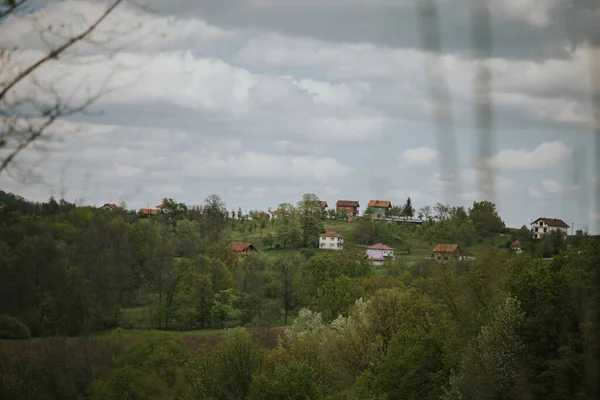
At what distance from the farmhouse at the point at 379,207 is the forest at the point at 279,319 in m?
59.6

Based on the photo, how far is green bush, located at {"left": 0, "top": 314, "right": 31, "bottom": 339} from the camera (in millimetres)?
44781

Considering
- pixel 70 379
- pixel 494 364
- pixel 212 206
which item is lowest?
pixel 70 379

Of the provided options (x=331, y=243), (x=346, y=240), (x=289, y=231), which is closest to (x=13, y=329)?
(x=289, y=231)

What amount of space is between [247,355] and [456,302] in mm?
10213

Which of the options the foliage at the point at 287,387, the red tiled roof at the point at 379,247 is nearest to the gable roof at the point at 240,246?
the red tiled roof at the point at 379,247

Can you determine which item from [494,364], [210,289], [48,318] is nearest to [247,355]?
[494,364]

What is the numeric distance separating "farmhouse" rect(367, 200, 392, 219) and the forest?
196 ft

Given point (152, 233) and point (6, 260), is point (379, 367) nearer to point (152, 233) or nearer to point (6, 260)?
point (6, 260)

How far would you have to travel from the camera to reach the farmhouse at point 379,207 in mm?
135113

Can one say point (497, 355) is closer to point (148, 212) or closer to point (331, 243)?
point (331, 243)

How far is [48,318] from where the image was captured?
4869 cm

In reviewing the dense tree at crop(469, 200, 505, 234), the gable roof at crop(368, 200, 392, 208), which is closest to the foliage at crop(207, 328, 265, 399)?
the dense tree at crop(469, 200, 505, 234)

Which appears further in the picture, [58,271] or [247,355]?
[58,271]

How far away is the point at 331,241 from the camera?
100m
